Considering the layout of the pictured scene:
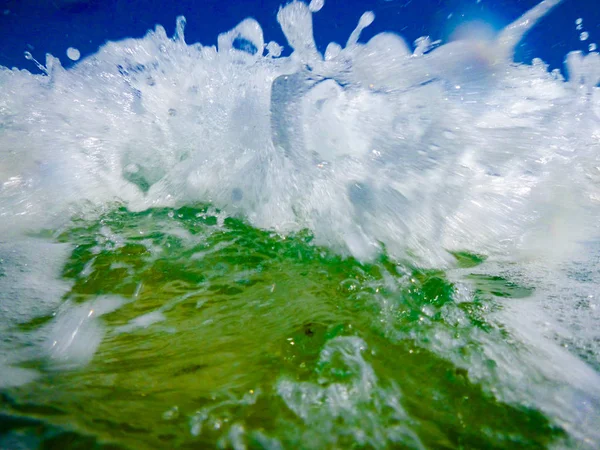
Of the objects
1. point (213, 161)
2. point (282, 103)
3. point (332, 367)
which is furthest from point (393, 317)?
point (282, 103)

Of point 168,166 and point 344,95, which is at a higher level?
point 344,95

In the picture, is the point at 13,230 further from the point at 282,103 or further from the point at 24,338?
the point at 282,103

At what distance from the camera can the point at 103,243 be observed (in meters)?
2.48

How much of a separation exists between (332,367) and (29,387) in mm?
1067

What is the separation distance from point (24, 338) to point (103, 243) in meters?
1.01

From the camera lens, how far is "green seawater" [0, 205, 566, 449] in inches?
43.3

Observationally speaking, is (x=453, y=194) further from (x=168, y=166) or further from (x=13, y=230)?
(x=13, y=230)

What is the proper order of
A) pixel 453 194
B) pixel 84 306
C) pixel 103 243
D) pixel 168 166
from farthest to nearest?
pixel 168 166 < pixel 453 194 < pixel 103 243 < pixel 84 306

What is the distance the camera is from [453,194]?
3244 mm

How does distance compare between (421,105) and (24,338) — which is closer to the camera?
(24,338)

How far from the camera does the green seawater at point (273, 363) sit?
1.10 meters

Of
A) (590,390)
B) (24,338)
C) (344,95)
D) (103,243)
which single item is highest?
(344,95)

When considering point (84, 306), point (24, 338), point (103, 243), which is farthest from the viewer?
point (103, 243)

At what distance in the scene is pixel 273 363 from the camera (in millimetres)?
1396
